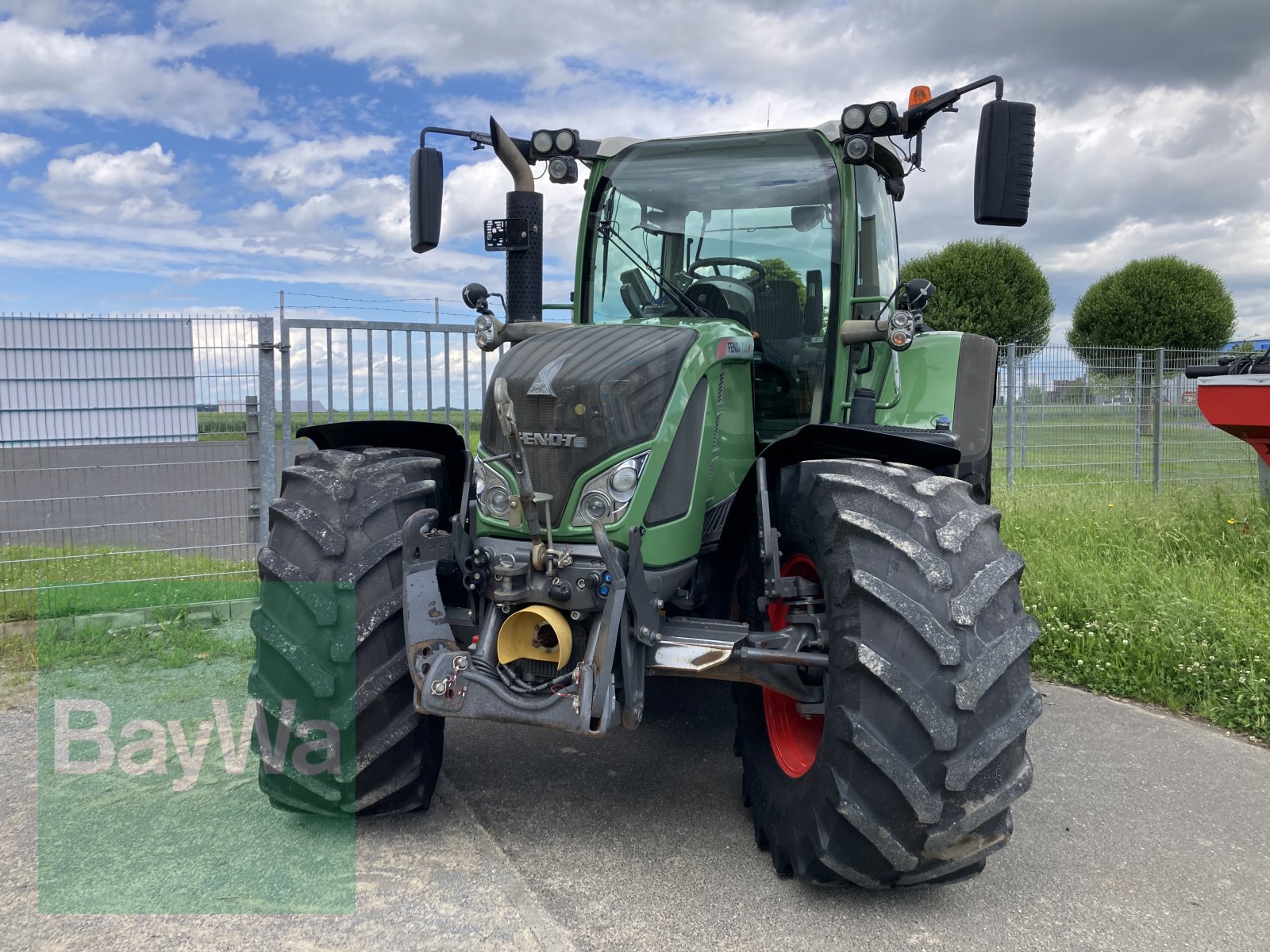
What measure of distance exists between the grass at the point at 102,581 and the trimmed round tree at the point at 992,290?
929 inches

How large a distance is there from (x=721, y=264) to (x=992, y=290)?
25.2 m

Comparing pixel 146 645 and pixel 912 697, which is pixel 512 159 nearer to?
pixel 912 697

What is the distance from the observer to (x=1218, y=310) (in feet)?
87.6

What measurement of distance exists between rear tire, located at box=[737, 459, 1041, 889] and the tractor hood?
25.6 inches

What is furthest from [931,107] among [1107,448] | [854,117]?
[1107,448]

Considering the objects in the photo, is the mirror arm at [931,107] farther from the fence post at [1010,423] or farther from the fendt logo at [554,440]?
the fence post at [1010,423]

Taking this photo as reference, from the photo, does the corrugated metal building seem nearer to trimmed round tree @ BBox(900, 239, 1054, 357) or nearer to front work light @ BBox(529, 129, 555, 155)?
front work light @ BBox(529, 129, 555, 155)

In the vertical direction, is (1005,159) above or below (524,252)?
above

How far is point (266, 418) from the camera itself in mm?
6715

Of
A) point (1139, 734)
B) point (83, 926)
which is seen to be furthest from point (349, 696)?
point (1139, 734)

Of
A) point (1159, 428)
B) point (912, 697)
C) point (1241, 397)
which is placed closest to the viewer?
point (912, 697)

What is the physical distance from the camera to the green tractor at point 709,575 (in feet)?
8.89

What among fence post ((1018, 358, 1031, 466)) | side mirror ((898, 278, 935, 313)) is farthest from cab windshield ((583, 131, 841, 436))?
fence post ((1018, 358, 1031, 466))

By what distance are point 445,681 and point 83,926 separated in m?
1.13
